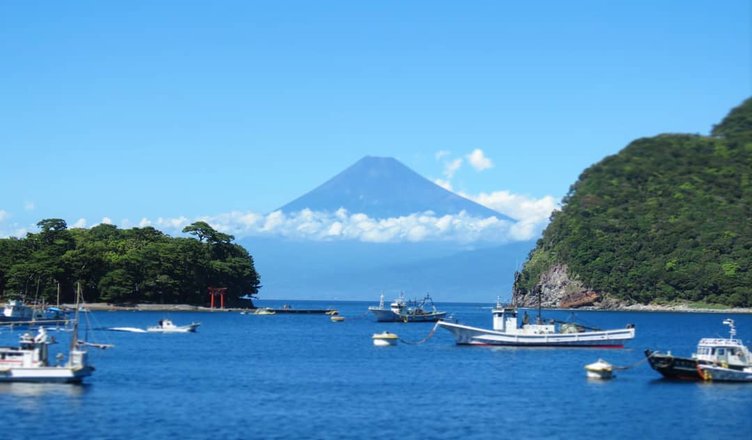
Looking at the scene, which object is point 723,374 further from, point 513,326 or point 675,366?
point 513,326

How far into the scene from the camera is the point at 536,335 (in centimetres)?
10231

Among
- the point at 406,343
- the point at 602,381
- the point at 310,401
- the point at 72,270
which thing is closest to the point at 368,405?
the point at 310,401

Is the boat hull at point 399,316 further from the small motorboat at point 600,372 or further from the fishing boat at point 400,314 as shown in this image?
the small motorboat at point 600,372

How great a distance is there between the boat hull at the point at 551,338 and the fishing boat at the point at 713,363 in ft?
95.0

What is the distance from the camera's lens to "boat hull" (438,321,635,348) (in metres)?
102

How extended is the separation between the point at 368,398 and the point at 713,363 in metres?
22.9

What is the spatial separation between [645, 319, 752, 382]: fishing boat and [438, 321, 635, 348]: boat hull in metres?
29.0

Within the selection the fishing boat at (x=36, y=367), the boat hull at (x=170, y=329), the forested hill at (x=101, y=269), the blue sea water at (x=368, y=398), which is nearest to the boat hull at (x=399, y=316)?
the forested hill at (x=101, y=269)

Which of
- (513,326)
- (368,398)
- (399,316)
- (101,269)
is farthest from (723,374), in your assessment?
(101,269)

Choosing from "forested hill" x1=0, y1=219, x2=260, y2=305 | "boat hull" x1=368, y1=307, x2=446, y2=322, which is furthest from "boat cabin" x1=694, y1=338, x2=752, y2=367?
"forested hill" x1=0, y1=219, x2=260, y2=305

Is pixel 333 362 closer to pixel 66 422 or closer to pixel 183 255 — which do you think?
pixel 66 422

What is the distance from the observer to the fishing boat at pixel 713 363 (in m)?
71.6

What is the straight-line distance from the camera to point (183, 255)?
7525 inches

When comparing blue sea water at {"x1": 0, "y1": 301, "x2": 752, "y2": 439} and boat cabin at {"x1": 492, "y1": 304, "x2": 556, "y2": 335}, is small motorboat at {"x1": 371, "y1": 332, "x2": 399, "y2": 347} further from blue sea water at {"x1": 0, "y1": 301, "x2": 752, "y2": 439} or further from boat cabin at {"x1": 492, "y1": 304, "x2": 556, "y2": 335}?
boat cabin at {"x1": 492, "y1": 304, "x2": 556, "y2": 335}
